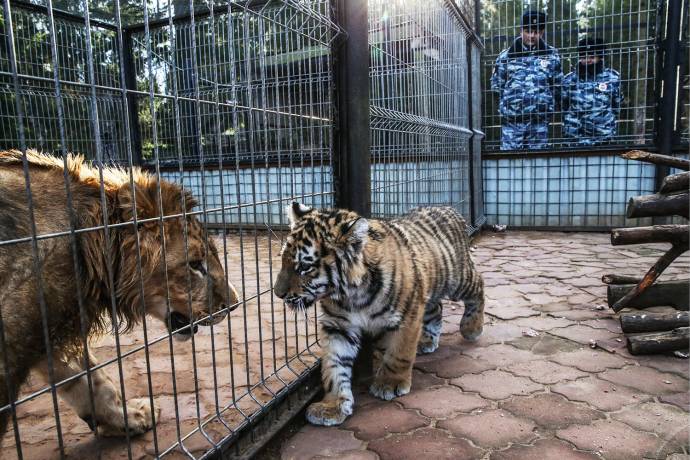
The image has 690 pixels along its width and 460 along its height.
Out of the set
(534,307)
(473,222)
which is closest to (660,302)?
(534,307)

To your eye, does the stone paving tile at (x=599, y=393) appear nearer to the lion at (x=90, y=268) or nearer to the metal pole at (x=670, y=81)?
the lion at (x=90, y=268)

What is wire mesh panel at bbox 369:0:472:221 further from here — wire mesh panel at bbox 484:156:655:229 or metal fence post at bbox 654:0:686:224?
metal fence post at bbox 654:0:686:224

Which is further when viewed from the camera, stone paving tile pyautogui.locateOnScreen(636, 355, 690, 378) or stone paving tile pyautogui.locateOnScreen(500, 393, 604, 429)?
stone paving tile pyautogui.locateOnScreen(636, 355, 690, 378)

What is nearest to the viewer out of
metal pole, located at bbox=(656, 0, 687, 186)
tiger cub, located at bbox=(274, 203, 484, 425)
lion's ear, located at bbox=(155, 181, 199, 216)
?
lion's ear, located at bbox=(155, 181, 199, 216)

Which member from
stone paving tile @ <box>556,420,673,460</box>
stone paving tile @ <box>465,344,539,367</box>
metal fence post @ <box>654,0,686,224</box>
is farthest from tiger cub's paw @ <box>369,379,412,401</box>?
metal fence post @ <box>654,0,686,224</box>

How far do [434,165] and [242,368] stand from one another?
12.8ft

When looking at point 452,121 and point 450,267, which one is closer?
point 450,267

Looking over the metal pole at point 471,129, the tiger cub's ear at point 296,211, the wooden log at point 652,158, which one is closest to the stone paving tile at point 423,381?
the tiger cub's ear at point 296,211

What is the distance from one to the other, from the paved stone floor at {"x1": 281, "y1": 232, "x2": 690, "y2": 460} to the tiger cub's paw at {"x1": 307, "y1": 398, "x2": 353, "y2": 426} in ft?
0.16

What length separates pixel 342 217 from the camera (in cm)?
330

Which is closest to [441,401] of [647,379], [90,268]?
[647,379]

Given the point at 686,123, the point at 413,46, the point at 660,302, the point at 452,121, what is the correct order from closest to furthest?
the point at 660,302 → the point at 413,46 → the point at 452,121 → the point at 686,123

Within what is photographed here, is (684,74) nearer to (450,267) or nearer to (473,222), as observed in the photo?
(473,222)

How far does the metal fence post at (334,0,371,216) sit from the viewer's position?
346 cm
